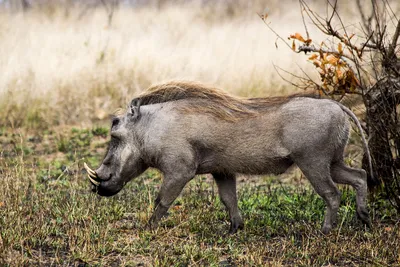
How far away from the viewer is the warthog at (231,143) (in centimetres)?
492

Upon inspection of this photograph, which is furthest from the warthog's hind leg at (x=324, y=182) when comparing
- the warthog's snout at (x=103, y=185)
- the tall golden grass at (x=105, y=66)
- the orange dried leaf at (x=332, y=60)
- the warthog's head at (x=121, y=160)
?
the tall golden grass at (x=105, y=66)

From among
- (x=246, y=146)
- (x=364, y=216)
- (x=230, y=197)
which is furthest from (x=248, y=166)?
(x=364, y=216)

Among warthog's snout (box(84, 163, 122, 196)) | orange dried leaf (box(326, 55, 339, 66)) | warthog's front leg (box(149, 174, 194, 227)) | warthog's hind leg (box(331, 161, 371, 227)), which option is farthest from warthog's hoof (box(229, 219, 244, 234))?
orange dried leaf (box(326, 55, 339, 66))

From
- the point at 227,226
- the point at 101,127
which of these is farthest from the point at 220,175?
the point at 101,127

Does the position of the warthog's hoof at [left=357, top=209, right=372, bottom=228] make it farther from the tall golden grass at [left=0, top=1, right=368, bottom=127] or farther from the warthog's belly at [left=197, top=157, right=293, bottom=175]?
the tall golden grass at [left=0, top=1, right=368, bottom=127]

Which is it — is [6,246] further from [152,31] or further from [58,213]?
[152,31]

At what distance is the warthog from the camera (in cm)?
492

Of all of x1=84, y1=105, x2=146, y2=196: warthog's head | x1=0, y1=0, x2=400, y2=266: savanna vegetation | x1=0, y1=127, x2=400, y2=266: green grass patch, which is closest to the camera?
x1=0, y1=127, x2=400, y2=266: green grass patch

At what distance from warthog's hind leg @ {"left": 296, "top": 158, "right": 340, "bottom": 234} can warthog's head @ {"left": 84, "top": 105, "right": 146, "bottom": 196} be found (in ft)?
3.78

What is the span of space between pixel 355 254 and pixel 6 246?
2.02m

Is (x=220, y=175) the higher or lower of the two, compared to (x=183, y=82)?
lower

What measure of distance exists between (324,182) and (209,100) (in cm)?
99

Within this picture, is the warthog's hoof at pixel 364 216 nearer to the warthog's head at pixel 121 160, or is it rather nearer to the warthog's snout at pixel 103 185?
the warthog's head at pixel 121 160

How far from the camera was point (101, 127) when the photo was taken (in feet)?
30.9
